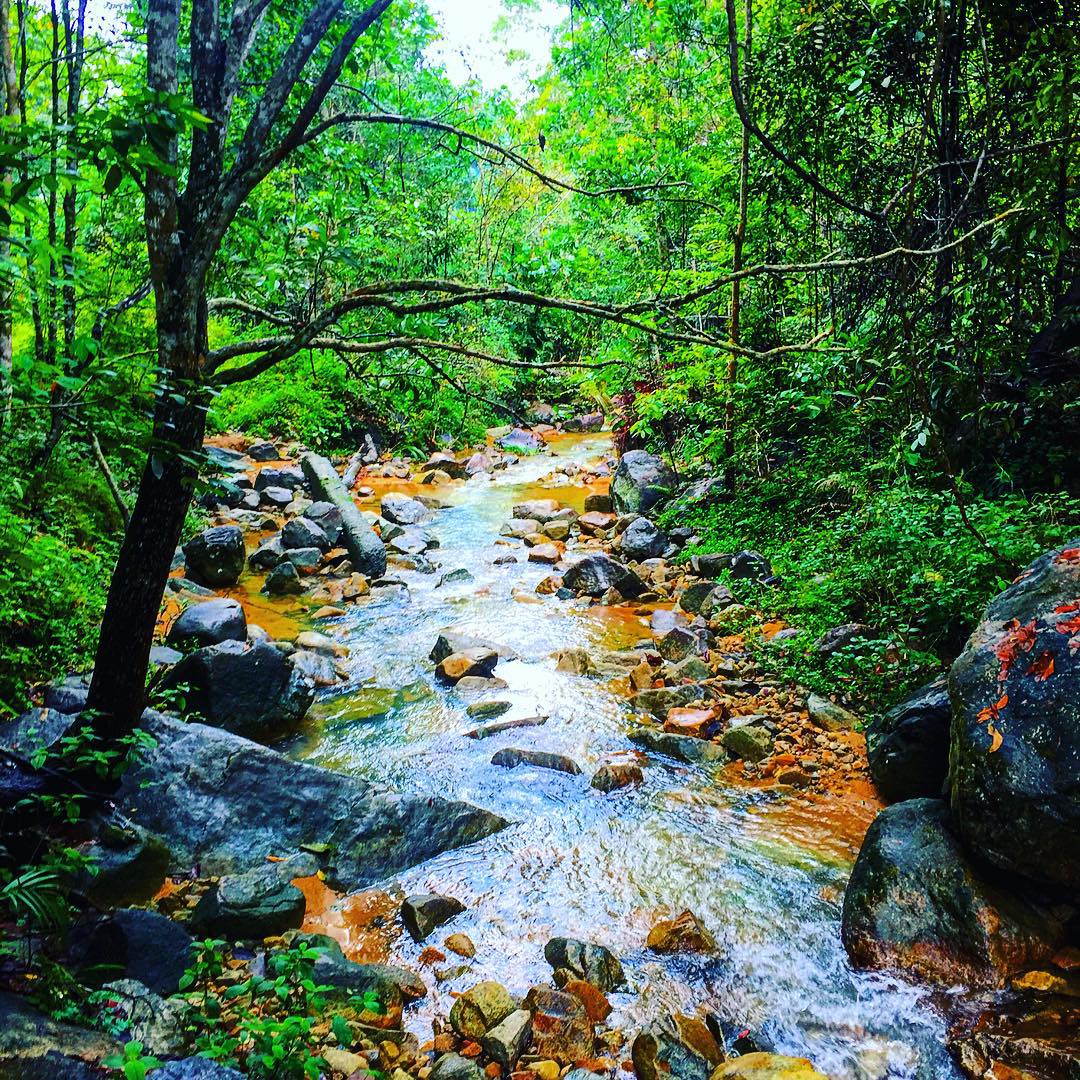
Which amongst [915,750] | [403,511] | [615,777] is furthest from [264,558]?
[915,750]

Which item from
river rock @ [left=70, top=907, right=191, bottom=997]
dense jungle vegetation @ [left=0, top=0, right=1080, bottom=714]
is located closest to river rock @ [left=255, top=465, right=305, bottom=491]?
dense jungle vegetation @ [left=0, top=0, right=1080, bottom=714]

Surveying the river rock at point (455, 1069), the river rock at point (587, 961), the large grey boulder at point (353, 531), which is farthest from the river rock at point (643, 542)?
the river rock at point (455, 1069)

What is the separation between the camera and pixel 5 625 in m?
4.82

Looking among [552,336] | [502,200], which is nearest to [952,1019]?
[502,200]

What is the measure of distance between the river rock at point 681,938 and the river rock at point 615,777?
4.37 feet

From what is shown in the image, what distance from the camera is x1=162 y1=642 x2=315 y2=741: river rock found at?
5289 mm

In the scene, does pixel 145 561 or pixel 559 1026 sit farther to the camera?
pixel 145 561

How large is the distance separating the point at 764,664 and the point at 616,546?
169 inches

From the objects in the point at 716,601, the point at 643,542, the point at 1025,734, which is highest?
the point at 643,542

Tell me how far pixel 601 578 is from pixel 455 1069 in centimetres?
630

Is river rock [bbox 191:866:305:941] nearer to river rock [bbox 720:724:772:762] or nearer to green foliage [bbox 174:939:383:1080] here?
green foliage [bbox 174:939:383:1080]

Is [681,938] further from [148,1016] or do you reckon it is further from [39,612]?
[39,612]

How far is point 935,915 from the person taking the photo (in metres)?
3.39

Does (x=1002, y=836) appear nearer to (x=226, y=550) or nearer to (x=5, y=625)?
(x=5, y=625)
